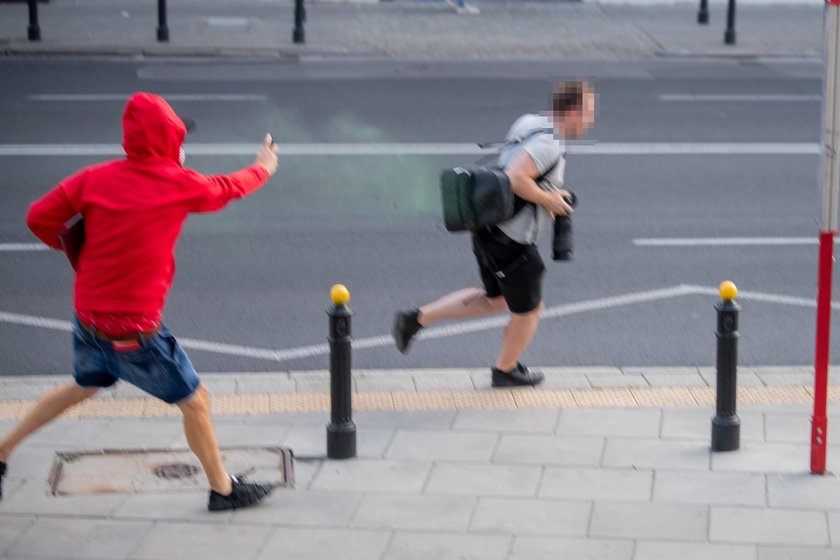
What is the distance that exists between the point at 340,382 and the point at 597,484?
1.24 m

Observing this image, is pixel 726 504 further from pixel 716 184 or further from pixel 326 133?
pixel 326 133

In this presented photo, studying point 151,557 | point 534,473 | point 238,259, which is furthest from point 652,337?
point 151,557

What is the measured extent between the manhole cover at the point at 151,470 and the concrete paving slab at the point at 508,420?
98 cm

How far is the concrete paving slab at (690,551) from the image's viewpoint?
5680mm

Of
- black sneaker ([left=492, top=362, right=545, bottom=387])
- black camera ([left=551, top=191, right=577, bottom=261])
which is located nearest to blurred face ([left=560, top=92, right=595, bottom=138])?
black camera ([left=551, top=191, right=577, bottom=261])

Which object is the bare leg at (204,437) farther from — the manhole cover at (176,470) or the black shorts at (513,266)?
the black shorts at (513,266)

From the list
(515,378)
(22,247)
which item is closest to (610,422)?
(515,378)

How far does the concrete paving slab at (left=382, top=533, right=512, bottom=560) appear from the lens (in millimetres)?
5742

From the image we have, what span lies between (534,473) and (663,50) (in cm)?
1493

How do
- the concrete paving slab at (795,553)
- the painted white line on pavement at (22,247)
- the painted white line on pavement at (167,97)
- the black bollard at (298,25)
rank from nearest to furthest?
the concrete paving slab at (795,553) → the painted white line on pavement at (22,247) → the painted white line on pavement at (167,97) → the black bollard at (298,25)

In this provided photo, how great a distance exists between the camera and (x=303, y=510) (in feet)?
20.4

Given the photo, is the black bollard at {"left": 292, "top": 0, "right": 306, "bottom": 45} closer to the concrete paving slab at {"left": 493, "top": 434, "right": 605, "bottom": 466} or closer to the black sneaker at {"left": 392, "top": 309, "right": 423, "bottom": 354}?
the black sneaker at {"left": 392, "top": 309, "right": 423, "bottom": 354}

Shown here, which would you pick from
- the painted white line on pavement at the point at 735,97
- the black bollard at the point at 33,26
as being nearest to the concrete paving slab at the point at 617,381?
the painted white line on pavement at the point at 735,97

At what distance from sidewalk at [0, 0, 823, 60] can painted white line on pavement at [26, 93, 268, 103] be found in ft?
9.71
